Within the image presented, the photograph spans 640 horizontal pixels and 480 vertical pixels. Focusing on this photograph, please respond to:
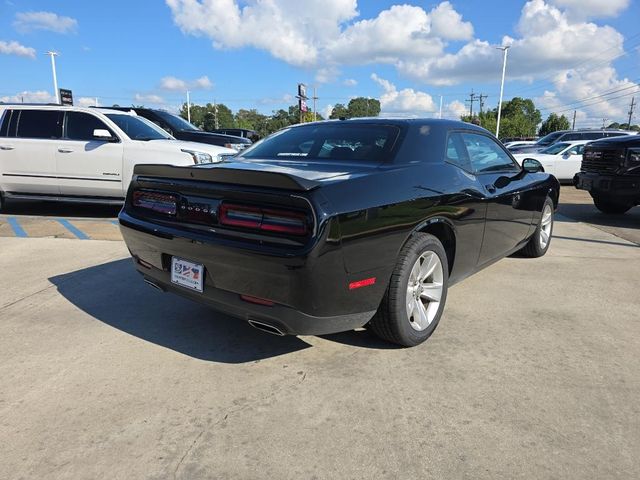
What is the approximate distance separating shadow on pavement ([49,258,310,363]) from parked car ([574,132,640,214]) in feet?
22.5

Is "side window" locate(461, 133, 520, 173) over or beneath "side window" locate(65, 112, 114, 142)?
beneath

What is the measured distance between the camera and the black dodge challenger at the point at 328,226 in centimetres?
241

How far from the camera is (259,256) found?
2.43 m

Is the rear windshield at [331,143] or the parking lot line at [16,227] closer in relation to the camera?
the rear windshield at [331,143]

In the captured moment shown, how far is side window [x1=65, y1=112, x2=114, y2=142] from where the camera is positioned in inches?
298

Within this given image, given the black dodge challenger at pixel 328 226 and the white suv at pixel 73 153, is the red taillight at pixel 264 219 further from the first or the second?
the white suv at pixel 73 153

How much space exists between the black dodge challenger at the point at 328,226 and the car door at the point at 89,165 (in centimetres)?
432

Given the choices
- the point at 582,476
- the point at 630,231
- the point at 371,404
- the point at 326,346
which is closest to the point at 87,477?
the point at 371,404

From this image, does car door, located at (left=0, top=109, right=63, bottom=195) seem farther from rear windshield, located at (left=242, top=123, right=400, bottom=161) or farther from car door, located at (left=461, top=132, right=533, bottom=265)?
car door, located at (left=461, top=132, right=533, bottom=265)

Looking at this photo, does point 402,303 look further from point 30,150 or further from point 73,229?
point 30,150

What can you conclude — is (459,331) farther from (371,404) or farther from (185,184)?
(185,184)

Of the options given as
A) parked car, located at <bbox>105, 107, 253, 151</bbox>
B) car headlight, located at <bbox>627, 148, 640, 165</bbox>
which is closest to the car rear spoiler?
car headlight, located at <bbox>627, 148, 640, 165</bbox>

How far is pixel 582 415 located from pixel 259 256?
1.84 m

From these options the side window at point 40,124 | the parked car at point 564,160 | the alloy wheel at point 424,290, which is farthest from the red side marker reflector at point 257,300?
the parked car at point 564,160
